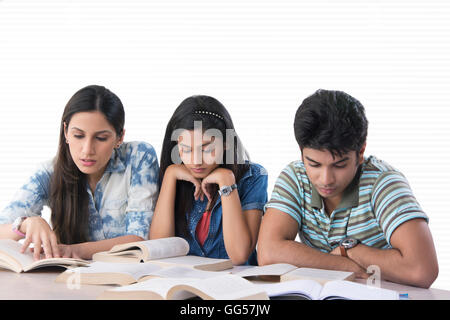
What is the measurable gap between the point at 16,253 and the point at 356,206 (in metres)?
1.16

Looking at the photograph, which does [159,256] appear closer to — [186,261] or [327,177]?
[186,261]

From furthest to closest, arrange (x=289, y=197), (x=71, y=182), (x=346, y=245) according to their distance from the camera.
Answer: (x=71, y=182)
(x=289, y=197)
(x=346, y=245)

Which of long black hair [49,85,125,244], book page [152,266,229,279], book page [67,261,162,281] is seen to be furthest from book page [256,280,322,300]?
long black hair [49,85,125,244]

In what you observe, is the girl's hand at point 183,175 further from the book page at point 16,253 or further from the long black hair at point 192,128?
the book page at point 16,253

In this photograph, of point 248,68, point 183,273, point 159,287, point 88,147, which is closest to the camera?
point 159,287

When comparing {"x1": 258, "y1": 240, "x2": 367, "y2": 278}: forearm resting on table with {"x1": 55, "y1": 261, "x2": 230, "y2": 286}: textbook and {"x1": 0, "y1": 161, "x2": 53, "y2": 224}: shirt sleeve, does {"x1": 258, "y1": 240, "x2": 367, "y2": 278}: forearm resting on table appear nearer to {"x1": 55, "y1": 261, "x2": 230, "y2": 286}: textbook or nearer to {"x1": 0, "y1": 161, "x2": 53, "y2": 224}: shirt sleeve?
{"x1": 55, "y1": 261, "x2": 230, "y2": 286}: textbook

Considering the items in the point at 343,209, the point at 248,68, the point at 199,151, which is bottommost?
the point at 343,209

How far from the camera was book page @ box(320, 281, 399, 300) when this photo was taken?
1.11 meters

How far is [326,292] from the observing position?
114 cm

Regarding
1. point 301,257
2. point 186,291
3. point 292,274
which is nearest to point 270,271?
point 292,274

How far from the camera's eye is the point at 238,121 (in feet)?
13.2

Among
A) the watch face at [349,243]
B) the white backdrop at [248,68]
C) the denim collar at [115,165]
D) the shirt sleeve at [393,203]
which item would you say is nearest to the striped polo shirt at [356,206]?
the shirt sleeve at [393,203]
